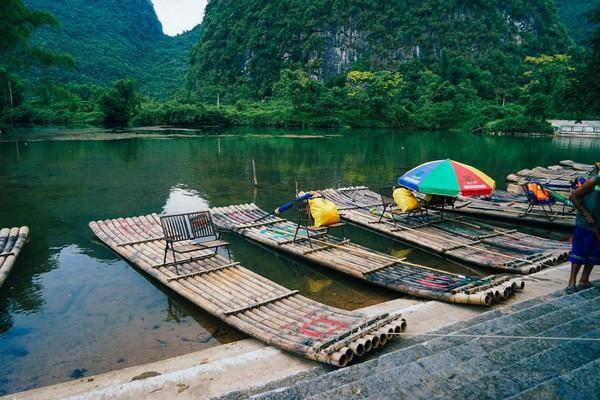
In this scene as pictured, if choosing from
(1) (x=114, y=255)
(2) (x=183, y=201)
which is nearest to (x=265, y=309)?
(1) (x=114, y=255)

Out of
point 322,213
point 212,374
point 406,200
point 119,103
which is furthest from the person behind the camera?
point 119,103

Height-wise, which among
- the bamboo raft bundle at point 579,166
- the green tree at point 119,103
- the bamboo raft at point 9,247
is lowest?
the bamboo raft at point 9,247

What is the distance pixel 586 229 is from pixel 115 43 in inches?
5388

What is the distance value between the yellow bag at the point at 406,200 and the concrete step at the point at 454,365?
6.50m

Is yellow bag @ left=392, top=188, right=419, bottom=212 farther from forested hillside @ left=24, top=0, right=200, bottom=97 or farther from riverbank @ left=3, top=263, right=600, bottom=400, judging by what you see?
forested hillside @ left=24, top=0, right=200, bottom=97

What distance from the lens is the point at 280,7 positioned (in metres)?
103

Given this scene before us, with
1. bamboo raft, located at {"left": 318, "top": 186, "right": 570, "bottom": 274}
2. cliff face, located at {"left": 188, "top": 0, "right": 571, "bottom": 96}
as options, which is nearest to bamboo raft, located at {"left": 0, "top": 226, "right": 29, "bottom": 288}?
bamboo raft, located at {"left": 318, "top": 186, "right": 570, "bottom": 274}

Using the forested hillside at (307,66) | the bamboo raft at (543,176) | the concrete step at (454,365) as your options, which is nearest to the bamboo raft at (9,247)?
the concrete step at (454,365)

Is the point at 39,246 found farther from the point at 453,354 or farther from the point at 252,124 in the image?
the point at 252,124

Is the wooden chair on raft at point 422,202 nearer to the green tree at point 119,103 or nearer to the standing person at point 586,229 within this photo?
the standing person at point 586,229

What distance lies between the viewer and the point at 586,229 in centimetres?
502

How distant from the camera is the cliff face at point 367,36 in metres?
89.8

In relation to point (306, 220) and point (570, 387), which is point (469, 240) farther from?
point (570, 387)

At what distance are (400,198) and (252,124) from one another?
53.8 metres
